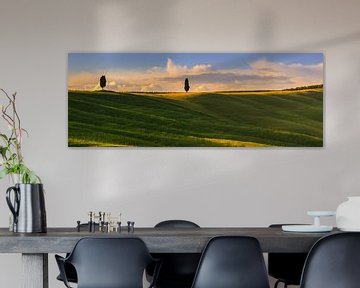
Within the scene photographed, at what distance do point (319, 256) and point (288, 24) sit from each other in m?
2.85

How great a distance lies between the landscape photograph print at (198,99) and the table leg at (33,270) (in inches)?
88.3

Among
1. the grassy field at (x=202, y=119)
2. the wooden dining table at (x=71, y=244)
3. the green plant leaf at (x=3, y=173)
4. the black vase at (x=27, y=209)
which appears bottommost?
the wooden dining table at (x=71, y=244)

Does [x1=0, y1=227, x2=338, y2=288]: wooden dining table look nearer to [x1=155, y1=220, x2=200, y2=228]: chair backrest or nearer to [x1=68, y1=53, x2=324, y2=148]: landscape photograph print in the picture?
[x1=155, y1=220, x2=200, y2=228]: chair backrest

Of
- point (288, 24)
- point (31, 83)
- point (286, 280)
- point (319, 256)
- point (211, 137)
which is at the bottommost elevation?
point (286, 280)

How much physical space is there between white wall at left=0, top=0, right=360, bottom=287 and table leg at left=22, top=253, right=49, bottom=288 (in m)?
2.10

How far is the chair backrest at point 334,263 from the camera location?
133 inches

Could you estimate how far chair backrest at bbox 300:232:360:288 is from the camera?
3.38 metres

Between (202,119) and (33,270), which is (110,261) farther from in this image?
(202,119)

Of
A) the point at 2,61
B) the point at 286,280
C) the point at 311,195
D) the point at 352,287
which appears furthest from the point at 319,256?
the point at 2,61

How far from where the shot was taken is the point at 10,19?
5.76 metres

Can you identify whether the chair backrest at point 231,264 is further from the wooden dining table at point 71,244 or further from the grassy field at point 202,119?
the grassy field at point 202,119

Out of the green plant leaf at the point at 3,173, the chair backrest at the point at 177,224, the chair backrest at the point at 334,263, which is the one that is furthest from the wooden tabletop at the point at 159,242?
the chair backrest at the point at 177,224

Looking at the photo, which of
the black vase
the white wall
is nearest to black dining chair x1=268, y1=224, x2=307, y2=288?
the white wall

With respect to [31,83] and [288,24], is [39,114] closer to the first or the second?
[31,83]
